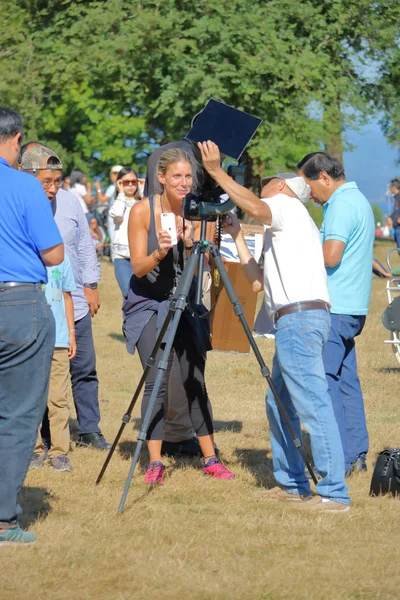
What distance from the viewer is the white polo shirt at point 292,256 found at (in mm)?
5688

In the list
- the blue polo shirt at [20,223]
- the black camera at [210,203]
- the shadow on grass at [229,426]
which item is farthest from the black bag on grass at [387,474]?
the blue polo shirt at [20,223]

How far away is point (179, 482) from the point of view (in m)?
6.71

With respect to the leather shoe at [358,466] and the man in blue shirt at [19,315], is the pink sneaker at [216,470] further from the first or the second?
the man in blue shirt at [19,315]

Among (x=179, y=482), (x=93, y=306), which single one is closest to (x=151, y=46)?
(x=93, y=306)

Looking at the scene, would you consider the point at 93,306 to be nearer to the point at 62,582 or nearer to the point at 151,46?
the point at 62,582

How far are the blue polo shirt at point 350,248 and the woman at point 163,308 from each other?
2.77 ft

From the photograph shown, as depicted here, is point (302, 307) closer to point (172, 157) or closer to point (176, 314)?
point (176, 314)

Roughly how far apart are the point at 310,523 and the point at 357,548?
46 cm

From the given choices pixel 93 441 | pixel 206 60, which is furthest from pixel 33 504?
pixel 206 60

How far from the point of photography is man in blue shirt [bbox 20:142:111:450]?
24.7ft

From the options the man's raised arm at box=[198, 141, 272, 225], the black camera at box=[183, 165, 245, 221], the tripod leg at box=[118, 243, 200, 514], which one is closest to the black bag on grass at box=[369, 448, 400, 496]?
the tripod leg at box=[118, 243, 200, 514]

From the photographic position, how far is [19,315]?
5.08 meters

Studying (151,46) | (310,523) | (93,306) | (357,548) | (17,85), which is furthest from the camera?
(17,85)

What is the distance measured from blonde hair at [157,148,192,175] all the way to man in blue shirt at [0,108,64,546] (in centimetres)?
143
